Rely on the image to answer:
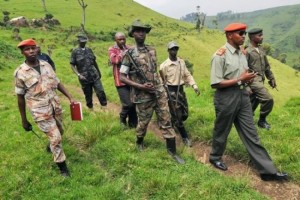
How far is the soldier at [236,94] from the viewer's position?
21.2 ft

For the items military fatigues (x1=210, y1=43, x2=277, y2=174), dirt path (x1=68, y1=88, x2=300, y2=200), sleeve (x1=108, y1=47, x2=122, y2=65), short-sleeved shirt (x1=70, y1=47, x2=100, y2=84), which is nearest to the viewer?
dirt path (x1=68, y1=88, x2=300, y2=200)

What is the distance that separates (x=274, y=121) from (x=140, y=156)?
13.5 feet

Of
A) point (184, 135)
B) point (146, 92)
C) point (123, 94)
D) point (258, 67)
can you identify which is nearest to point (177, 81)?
point (184, 135)

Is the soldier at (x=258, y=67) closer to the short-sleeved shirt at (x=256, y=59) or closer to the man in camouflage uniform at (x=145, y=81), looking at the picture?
the short-sleeved shirt at (x=256, y=59)

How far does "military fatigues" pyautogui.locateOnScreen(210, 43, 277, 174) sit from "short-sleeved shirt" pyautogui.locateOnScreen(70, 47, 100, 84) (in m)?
4.74

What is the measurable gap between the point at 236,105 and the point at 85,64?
528cm

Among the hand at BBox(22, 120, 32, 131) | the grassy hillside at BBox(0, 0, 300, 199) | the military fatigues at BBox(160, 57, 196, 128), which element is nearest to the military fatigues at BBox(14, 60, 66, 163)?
the hand at BBox(22, 120, 32, 131)

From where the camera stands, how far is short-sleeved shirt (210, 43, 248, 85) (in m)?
6.50

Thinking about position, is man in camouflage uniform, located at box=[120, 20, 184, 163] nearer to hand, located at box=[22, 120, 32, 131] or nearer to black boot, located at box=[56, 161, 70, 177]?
black boot, located at box=[56, 161, 70, 177]

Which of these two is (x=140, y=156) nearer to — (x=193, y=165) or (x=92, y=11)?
(x=193, y=165)

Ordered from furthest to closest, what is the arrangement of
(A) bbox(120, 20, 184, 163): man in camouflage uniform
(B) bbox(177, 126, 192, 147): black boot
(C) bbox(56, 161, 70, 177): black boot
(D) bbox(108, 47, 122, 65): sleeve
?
1. (D) bbox(108, 47, 122, 65): sleeve
2. (B) bbox(177, 126, 192, 147): black boot
3. (A) bbox(120, 20, 184, 163): man in camouflage uniform
4. (C) bbox(56, 161, 70, 177): black boot

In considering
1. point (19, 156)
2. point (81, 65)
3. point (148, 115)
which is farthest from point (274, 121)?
point (19, 156)

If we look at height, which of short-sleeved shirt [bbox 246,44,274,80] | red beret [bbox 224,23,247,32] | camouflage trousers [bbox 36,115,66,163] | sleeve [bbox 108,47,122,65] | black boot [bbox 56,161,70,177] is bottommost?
black boot [bbox 56,161,70,177]

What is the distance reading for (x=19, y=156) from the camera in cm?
786
